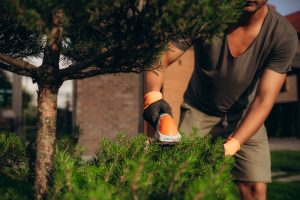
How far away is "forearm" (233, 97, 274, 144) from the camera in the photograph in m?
3.16

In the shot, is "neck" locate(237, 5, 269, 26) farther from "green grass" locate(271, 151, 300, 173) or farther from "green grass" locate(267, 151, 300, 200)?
"green grass" locate(271, 151, 300, 173)

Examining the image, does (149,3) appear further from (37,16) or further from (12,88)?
(12,88)

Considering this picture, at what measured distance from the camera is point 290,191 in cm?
612

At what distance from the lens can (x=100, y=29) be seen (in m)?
1.91

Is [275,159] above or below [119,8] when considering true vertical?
below

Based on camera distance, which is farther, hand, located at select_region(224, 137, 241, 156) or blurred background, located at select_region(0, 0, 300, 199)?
blurred background, located at select_region(0, 0, 300, 199)

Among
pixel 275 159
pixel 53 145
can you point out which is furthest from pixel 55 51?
pixel 275 159

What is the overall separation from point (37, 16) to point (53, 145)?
105cm

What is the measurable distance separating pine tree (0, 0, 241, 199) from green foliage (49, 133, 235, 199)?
389mm

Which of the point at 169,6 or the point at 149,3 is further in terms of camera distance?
the point at 149,3

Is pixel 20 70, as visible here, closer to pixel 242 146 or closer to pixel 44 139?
pixel 44 139

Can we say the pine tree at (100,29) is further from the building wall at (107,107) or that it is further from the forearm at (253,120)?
the building wall at (107,107)

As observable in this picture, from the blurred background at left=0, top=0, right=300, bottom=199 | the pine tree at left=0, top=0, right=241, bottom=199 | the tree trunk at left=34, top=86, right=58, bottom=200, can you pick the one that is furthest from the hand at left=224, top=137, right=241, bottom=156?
the blurred background at left=0, top=0, right=300, bottom=199

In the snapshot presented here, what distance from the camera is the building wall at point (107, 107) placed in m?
10.7
